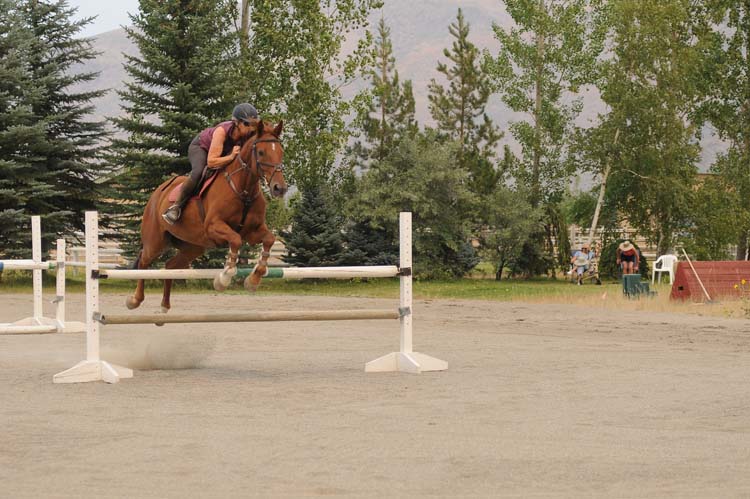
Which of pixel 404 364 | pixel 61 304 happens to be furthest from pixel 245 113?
pixel 61 304

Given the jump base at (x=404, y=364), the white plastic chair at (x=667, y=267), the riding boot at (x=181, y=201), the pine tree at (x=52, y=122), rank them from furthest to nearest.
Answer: the pine tree at (x=52, y=122) → the white plastic chair at (x=667, y=267) → the jump base at (x=404, y=364) → the riding boot at (x=181, y=201)

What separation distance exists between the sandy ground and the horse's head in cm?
184

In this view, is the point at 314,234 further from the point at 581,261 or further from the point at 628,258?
the point at 628,258

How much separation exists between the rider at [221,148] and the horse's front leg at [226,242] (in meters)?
0.59

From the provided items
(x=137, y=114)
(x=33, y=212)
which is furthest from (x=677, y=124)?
(x=33, y=212)

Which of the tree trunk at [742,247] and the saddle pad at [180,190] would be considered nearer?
the saddle pad at [180,190]

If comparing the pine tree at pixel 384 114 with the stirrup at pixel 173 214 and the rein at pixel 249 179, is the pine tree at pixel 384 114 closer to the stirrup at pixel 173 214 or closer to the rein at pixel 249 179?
the stirrup at pixel 173 214

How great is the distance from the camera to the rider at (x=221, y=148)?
9.72 meters

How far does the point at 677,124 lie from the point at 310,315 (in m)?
30.9

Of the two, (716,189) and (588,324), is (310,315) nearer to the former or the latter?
(588,324)

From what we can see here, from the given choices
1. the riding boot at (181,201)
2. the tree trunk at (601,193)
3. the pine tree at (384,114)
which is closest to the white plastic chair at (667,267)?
the tree trunk at (601,193)

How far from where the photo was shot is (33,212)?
105ft

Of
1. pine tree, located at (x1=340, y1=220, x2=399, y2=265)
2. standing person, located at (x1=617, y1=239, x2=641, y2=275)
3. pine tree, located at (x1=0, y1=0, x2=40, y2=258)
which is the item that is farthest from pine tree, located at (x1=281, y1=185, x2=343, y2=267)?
standing person, located at (x1=617, y1=239, x2=641, y2=275)

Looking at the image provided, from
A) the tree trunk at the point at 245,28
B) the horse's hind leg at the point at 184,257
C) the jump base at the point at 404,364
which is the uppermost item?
the tree trunk at the point at 245,28
